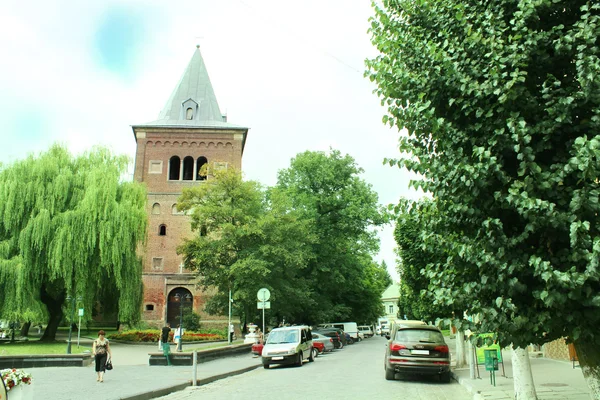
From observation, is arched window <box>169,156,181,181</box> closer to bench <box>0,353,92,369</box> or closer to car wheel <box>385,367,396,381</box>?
bench <box>0,353,92,369</box>

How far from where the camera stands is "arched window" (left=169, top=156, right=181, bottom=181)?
51.0 meters

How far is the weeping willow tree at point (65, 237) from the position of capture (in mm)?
27125

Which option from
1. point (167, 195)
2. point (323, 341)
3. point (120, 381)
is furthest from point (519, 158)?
point (167, 195)

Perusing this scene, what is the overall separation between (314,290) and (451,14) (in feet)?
126

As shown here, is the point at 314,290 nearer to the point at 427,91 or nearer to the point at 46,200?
the point at 46,200

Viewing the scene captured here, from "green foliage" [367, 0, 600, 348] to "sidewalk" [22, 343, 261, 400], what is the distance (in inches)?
309

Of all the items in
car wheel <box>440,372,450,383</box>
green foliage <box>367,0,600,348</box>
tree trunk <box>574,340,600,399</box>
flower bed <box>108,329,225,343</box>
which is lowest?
car wheel <box>440,372,450,383</box>

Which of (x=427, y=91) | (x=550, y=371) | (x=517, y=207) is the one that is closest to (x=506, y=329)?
(x=517, y=207)

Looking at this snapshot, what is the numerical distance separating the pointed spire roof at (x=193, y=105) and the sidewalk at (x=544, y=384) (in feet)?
128

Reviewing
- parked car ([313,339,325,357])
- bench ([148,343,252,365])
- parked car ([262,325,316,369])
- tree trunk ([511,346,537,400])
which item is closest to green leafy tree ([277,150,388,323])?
parked car ([313,339,325,357])

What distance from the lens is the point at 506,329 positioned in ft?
18.0

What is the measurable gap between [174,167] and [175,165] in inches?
8.9

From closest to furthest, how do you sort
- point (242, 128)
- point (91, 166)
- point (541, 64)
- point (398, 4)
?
1. point (541, 64)
2. point (398, 4)
3. point (91, 166)
4. point (242, 128)

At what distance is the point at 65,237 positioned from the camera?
27953 mm
